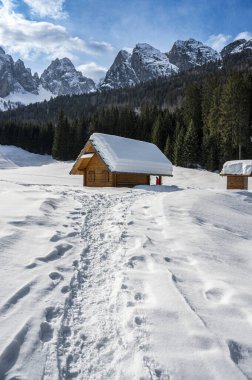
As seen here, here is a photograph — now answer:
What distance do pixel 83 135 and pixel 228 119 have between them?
3587 centimetres

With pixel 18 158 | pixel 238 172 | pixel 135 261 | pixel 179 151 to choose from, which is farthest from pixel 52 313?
pixel 18 158

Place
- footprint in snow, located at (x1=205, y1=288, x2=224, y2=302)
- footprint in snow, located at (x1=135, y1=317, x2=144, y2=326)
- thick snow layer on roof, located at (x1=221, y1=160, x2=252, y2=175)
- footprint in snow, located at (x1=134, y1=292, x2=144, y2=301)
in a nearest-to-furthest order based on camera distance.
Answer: footprint in snow, located at (x1=135, y1=317, x2=144, y2=326)
footprint in snow, located at (x1=134, y1=292, x2=144, y2=301)
footprint in snow, located at (x1=205, y1=288, x2=224, y2=302)
thick snow layer on roof, located at (x1=221, y1=160, x2=252, y2=175)

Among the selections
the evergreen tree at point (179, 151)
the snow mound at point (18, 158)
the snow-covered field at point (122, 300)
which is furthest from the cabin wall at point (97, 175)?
the snow mound at point (18, 158)

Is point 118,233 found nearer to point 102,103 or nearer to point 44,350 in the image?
point 44,350

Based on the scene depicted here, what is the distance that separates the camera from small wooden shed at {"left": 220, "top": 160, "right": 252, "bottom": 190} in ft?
87.5

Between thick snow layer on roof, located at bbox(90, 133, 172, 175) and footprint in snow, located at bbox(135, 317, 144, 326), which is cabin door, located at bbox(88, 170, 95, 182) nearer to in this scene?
thick snow layer on roof, located at bbox(90, 133, 172, 175)

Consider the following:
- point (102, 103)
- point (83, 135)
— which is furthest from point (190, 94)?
point (102, 103)

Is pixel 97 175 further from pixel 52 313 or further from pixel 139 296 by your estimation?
pixel 52 313

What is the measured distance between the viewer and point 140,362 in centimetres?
326

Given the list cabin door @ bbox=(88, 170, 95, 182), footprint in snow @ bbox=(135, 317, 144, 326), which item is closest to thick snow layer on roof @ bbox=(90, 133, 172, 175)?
cabin door @ bbox=(88, 170, 95, 182)

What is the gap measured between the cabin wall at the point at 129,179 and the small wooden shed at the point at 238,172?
24.0 ft

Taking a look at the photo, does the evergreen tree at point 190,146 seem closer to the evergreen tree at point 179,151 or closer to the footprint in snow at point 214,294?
the evergreen tree at point 179,151

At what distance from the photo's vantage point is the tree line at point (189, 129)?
49.6m

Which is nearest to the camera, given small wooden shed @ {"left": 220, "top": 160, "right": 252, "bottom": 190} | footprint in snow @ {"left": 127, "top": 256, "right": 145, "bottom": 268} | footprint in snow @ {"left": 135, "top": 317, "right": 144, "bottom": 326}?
footprint in snow @ {"left": 135, "top": 317, "right": 144, "bottom": 326}
